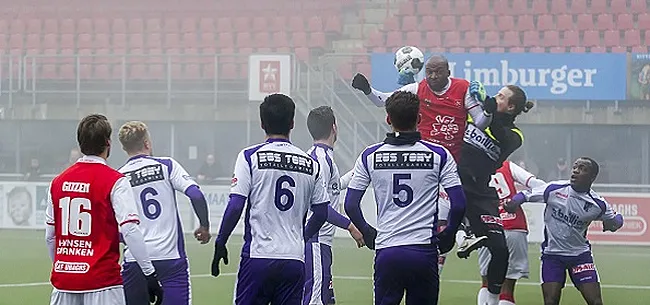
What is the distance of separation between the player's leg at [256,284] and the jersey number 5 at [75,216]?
40.6 inches

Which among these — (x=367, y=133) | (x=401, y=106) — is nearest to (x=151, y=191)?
(x=401, y=106)

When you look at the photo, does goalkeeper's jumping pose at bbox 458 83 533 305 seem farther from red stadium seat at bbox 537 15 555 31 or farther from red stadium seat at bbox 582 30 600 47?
red stadium seat at bbox 537 15 555 31

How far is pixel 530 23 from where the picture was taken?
22047 mm

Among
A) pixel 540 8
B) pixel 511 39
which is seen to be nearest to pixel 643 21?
pixel 540 8

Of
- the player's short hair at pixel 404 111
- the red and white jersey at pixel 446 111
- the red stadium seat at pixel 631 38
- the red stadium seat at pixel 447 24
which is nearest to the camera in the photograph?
the player's short hair at pixel 404 111

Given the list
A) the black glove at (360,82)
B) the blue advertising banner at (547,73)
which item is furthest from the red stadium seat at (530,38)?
the black glove at (360,82)

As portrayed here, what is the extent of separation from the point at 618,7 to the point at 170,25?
951cm

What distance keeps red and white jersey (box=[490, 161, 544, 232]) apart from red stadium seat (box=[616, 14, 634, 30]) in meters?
12.5

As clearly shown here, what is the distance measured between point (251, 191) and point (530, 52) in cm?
1594

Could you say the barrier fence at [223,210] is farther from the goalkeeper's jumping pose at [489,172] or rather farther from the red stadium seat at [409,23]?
the goalkeeper's jumping pose at [489,172]

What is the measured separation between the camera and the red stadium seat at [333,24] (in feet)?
78.5

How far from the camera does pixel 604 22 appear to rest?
21.5 meters

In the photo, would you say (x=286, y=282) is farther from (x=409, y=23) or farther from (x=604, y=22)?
(x=409, y=23)

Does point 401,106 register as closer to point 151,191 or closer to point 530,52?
point 151,191
